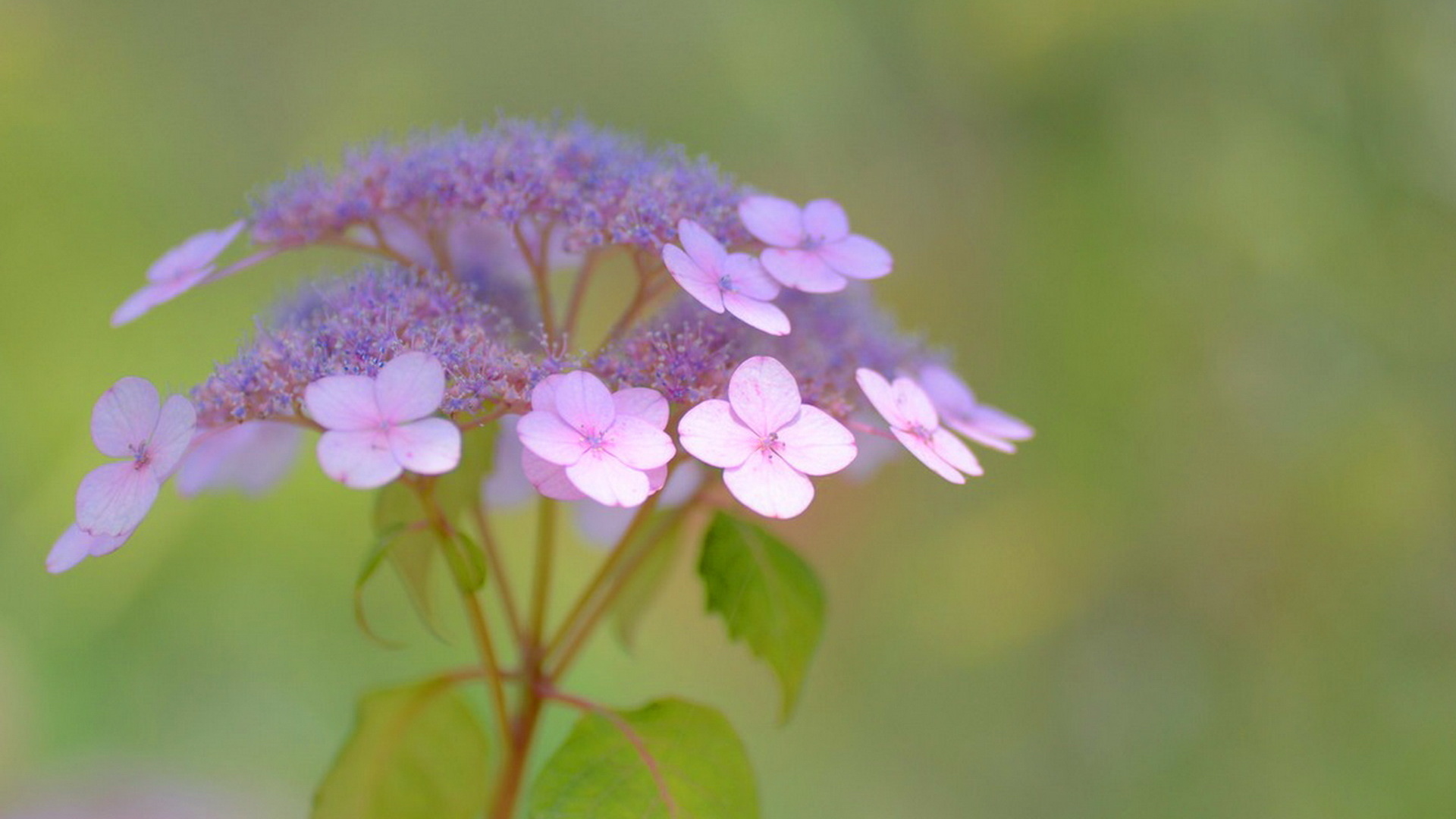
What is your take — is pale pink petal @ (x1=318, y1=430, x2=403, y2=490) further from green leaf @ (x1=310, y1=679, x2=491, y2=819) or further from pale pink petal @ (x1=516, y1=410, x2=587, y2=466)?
green leaf @ (x1=310, y1=679, x2=491, y2=819)

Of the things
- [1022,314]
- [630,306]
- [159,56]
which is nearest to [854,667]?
[1022,314]

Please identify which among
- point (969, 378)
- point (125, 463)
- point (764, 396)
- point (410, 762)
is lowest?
point (969, 378)

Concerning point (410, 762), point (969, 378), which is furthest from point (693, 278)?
point (969, 378)

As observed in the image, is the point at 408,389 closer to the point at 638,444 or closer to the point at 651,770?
the point at 638,444

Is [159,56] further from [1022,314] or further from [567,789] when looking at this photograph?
[567,789]

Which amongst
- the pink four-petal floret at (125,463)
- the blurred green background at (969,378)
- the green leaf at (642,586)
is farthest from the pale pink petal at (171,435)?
the blurred green background at (969,378)

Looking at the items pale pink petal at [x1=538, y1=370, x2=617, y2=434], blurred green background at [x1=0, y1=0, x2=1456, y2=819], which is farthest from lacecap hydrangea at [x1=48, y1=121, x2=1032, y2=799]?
blurred green background at [x1=0, y1=0, x2=1456, y2=819]
